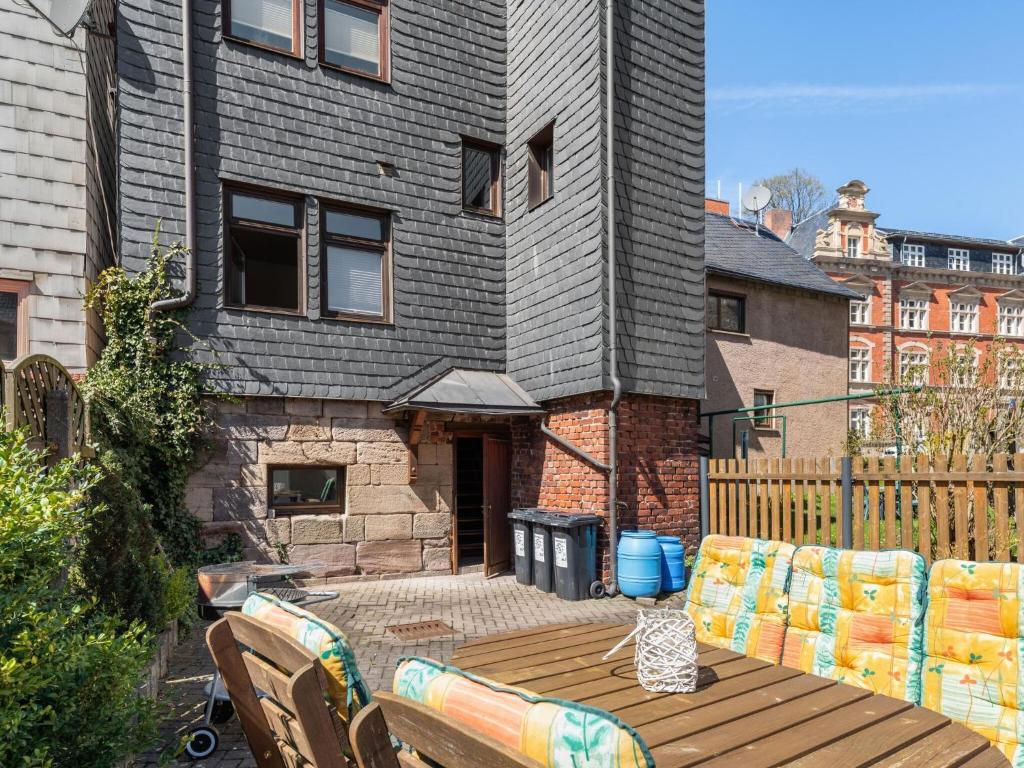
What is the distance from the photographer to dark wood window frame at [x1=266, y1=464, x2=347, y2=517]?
8586mm

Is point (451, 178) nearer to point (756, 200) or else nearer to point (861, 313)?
point (756, 200)

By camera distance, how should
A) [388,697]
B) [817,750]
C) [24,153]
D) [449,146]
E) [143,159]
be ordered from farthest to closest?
[449,146] → [143,159] → [24,153] → [817,750] → [388,697]

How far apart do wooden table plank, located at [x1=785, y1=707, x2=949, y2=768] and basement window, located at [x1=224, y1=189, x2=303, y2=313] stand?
8057 millimetres

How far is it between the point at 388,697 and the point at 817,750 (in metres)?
1.24

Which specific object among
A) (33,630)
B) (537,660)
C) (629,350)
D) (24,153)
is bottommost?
(537,660)

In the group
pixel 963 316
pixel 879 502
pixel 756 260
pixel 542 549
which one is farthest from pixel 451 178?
pixel 963 316

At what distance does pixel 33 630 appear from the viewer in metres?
2.46

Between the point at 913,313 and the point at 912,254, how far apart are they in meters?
3.32

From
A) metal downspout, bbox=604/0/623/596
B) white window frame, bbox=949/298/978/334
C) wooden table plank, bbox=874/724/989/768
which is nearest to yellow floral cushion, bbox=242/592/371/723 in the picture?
wooden table plank, bbox=874/724/989/768

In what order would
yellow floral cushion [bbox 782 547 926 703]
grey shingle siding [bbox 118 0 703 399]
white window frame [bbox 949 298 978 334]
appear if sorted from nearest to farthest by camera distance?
yellow floral cushion [bbox 782 547 926 703]
grey shingle siding [bbox 118 0 703 399]
white window frame [bbox 949 298 978 334]

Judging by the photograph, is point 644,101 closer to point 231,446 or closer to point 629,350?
point 629,350

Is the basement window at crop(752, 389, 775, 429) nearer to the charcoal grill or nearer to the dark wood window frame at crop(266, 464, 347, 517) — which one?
the dark wood window frame at crop(266, 464, 347, 517)

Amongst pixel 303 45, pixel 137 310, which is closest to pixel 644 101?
pixel 303 45

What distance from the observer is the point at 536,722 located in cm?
129
